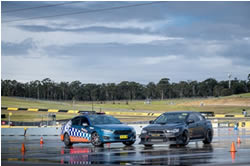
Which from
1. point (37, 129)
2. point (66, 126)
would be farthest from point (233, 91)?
point (66, 126)

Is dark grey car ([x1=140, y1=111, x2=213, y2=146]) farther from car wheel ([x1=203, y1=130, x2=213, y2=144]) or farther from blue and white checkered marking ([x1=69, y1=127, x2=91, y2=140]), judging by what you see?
blue and white checkered marking ([x1=69, y1=127, x2=91, y2=140])

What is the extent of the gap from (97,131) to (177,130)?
149 inches

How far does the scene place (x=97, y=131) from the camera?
23.6 metres

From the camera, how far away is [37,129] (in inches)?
1790

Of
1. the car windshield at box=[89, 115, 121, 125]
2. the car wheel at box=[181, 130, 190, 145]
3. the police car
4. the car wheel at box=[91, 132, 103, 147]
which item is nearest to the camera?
the car wheel at box=[181, 130, 190, 145]

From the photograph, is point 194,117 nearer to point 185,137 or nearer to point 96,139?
point 185,137

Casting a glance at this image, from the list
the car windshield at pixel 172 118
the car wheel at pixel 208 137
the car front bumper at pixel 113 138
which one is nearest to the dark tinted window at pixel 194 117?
the car windshield at pixel 172 118

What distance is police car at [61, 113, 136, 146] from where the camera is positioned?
76.7ft

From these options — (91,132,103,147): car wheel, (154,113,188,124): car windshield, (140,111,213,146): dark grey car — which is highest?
(154,113,188,124): car windshield

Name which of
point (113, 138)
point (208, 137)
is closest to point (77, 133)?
point (113, 138)

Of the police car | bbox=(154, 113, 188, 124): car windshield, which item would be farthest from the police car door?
bbox=(154, 113, 188, 124): car windshield

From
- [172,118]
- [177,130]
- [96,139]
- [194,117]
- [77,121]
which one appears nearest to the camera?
[177,130]

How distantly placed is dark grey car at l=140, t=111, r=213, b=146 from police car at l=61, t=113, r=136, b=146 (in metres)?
1.23

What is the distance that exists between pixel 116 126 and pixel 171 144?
8.08 feet
